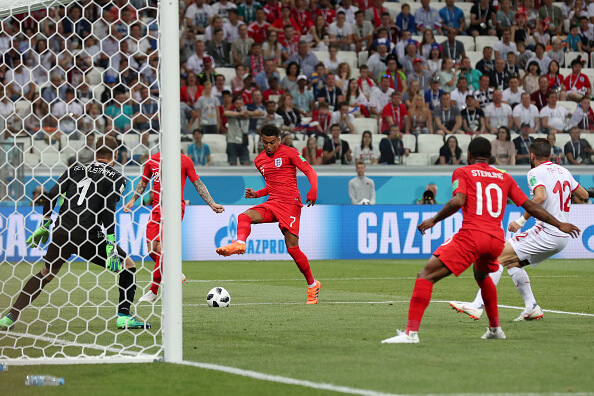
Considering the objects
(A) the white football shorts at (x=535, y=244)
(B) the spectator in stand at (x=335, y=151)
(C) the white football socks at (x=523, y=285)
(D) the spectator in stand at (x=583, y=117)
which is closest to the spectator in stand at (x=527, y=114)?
(D) the spectator in stand at (x=583, y=117)

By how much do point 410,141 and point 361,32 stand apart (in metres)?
4.42

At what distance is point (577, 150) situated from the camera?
→ 21.3 metres

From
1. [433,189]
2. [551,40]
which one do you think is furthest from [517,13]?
[433,189]

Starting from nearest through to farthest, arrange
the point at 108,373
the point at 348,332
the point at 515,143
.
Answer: the point at 108,373 → the point at 348,332 → the point at 515,143

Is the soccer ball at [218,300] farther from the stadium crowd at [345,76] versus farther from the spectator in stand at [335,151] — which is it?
the spectator in stand at [335,151]

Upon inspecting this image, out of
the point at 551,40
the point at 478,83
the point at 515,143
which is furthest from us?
the point at 551,40

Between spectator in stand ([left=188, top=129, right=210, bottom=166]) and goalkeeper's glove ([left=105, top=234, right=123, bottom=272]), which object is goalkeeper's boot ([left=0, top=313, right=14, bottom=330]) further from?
spectator in stand ([left=188, top=129, right=210, bottom=166])

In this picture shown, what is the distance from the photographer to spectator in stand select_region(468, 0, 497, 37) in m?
25.2

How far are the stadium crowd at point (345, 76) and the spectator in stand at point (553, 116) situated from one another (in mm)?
33

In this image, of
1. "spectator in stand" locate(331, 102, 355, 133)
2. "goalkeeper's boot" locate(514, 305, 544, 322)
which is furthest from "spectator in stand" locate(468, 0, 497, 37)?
"goalkeeper's boot" locate(514, 305, 544, 322)

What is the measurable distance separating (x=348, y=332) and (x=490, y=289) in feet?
4.37

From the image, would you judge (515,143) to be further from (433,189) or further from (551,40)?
(551,40)

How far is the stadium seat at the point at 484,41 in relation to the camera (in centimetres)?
2480

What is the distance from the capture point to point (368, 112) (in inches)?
862
